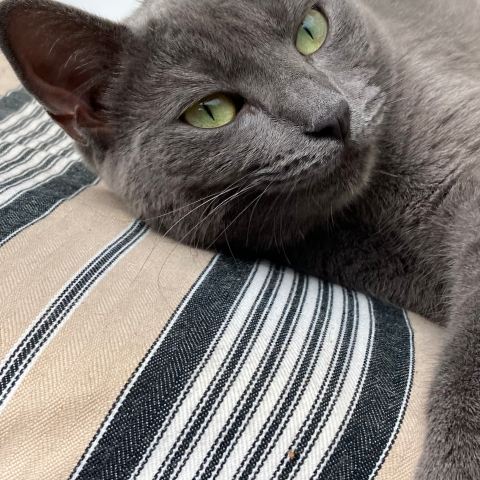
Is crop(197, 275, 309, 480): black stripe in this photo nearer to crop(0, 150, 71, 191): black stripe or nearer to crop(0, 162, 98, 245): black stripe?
crop(0, 162, 98, 245): black stripe

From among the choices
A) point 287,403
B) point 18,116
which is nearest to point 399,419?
point 287,403

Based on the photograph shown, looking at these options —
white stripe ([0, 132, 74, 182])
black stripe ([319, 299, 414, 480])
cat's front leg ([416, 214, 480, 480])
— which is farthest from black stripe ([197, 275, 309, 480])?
white stripe ([0, 132, 74, 182])

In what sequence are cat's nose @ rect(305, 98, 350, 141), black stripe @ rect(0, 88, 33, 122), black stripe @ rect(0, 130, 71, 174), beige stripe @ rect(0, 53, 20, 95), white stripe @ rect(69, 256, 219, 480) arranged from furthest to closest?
1. beige stripe @ rect(0, 53, 20, 95)
2. black stripe @ rect(0, 88, 33, 122)
3. black stripe @ rect(0, 130, 71, 174)
4. cat's nose @ rect(305, 98, 350, 141)
5. white stripe @ rect(69, 256, 219, 480)

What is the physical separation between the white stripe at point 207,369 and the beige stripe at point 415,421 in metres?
0.25

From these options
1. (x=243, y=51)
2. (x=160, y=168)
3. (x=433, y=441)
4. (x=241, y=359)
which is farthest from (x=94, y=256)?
(x=433, y=441)

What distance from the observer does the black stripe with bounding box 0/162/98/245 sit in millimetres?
868

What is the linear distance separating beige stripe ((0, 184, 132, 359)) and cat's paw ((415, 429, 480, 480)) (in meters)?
0.56

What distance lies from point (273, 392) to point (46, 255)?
0.44 metres

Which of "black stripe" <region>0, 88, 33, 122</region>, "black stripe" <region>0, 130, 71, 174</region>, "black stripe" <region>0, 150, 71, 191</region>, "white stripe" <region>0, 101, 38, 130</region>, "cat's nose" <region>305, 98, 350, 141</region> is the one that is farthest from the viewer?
"black stripe" <region>0, 88, 33, 122</region>

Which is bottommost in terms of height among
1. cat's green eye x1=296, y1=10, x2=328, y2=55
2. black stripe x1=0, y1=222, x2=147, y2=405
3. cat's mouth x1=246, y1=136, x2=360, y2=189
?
black stripe x1=0, y1=222, x2=147, y2=405

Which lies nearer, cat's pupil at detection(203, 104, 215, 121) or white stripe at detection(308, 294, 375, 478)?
white stripe at detection(308, 294, 375, 478)

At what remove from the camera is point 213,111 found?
0.91 meters

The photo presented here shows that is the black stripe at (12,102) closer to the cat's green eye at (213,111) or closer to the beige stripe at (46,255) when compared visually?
the beige stripe at (46,255)

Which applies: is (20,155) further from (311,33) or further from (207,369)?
(207,369)
